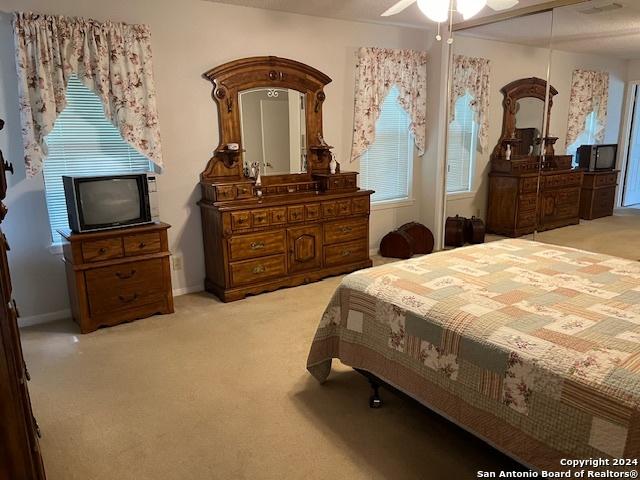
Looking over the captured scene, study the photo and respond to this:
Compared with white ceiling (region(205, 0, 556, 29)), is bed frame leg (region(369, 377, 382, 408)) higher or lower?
lower

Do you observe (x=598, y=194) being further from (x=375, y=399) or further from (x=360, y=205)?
(x=375, y=399)

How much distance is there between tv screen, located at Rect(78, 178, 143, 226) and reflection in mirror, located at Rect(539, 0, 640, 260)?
155 inches

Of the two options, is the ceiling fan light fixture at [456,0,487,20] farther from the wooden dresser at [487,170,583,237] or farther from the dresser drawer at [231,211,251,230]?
the wooden dresser at [487,170,583,237]

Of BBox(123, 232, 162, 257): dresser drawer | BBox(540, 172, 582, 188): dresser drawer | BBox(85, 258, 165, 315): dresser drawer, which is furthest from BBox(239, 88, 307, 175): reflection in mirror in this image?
BBox(540, 172, 582, 188): dresser drawer

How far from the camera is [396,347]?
6.87 feet

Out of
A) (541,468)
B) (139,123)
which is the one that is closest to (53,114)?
(139,123)

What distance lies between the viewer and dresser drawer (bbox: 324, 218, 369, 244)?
4.50m

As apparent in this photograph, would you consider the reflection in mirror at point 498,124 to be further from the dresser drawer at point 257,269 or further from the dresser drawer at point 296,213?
the dresser drawer at point 257,269

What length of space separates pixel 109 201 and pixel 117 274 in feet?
1.84

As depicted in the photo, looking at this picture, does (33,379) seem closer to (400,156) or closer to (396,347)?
(396,347)

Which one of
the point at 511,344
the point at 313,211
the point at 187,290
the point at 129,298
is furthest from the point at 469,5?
the point at 187,290

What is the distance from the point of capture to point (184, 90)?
3949mm

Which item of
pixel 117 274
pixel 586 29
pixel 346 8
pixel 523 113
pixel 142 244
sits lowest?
pixel 117 274

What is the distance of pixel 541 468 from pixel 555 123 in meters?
3.86
